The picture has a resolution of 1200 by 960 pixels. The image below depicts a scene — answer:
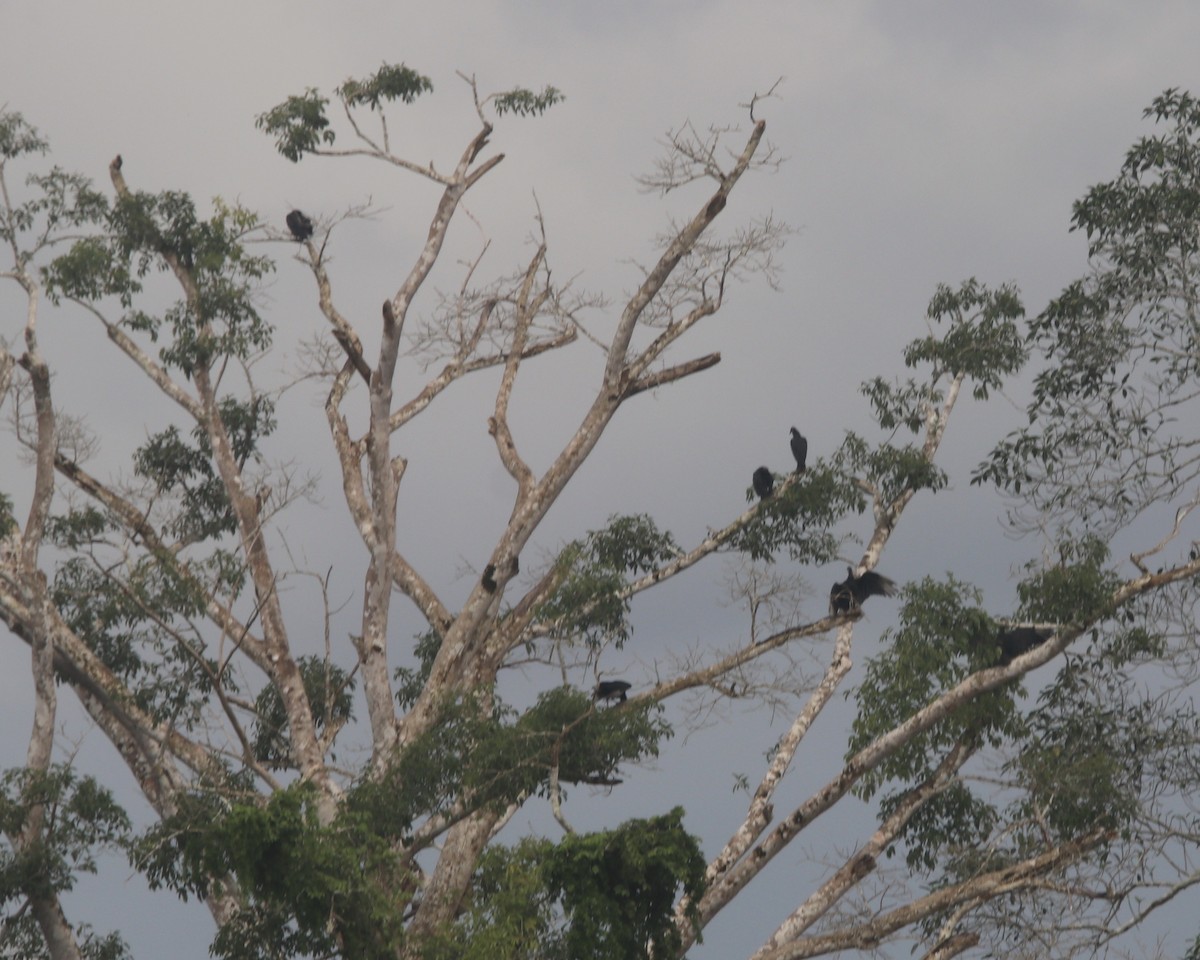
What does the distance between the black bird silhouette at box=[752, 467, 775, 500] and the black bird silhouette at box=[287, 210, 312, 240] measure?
702cm

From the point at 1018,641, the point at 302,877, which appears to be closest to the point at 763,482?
the point at 1018,641

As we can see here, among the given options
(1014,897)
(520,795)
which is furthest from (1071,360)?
(520,795)

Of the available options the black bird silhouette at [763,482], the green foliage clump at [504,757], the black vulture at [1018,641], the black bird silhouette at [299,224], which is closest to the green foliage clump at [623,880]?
the green foliage clump at [504,757]

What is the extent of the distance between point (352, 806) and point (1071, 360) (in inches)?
356

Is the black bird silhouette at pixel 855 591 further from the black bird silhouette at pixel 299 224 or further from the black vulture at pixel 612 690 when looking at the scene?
the black bird silhouette at pixel 299 224

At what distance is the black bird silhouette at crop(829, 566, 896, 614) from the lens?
22.2 m

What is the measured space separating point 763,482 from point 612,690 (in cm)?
375

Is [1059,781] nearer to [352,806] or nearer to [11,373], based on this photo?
[352,806]

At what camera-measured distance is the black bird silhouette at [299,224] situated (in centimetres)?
2488

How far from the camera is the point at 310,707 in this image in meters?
23.5

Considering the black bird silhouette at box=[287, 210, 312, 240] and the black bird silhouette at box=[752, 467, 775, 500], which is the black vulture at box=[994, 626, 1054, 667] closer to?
the black bird silhouette at box=[752, 467, 775, 500]

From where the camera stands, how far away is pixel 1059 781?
18.9 metres

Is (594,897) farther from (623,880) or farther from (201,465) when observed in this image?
(201,465)

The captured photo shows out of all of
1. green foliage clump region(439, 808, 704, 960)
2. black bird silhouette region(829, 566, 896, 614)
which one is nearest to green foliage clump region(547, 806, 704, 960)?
green foliage clump region(439, 808, 704, 960)
